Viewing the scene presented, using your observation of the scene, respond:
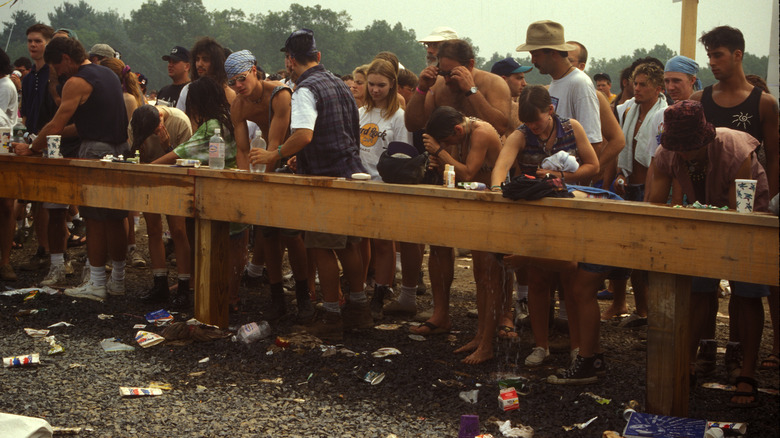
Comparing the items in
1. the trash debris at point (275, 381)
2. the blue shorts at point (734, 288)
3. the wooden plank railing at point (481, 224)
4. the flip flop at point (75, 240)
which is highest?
the wooden plank railing at point (481, 224)

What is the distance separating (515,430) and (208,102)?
361 cm

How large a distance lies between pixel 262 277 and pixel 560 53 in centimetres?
349

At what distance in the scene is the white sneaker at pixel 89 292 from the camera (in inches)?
259

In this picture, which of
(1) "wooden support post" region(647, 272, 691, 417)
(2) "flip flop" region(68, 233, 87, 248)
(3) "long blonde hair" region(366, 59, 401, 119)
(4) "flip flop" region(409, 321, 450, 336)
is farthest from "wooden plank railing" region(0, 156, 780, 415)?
(2) "flip flop" region(68, 233, 87, 248)

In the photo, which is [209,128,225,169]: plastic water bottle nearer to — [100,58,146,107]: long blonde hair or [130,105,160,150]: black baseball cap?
[130,105,160,150]: black baseball cap

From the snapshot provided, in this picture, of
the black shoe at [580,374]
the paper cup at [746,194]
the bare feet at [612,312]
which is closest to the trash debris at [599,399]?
the black shoe at [580,374]

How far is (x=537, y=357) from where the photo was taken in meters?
4.97

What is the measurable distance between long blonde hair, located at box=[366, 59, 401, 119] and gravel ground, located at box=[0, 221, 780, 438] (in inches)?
74.4

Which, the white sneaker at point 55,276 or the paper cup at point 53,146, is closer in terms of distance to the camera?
the paper cup at point 53,146

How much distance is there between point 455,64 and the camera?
572 centimetres

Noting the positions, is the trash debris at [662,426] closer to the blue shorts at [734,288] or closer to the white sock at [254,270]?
the blue shorts at [734,288]

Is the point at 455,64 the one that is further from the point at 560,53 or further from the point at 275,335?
the point at 275,335

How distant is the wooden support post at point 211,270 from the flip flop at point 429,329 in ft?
4.56

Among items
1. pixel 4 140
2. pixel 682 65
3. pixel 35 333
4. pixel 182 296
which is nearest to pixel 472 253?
pixel 682 65
